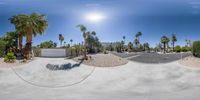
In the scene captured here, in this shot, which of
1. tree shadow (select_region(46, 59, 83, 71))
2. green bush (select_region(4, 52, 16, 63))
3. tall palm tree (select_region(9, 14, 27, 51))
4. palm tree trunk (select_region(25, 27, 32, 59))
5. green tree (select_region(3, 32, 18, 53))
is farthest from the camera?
green tree (select_region(3, 32, 18, 53))

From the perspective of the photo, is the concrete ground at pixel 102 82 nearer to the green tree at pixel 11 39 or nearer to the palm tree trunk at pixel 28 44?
the palm tree trunk at pixel 28 44

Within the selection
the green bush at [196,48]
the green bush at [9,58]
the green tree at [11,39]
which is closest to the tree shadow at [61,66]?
the green bush at [9,58]

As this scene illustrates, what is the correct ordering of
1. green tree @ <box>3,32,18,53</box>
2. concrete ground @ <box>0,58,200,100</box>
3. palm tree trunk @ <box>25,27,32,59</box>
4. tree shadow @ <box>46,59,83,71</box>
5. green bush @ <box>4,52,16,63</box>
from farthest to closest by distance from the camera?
green tree @ <box>3,32,18,53</box>
palm tree trunk @ <box>25,27,32,59</box>
green bush @ <box>4,52,16,63</box>
tree shadow @ <box>46,59,83,71</box>
concrete ground @ <box>0,58,200,100</box>

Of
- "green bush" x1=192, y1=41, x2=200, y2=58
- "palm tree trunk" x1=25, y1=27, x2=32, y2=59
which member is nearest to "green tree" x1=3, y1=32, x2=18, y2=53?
"palm tree trunk" x1=25, y1=27, x2=32, y2=59

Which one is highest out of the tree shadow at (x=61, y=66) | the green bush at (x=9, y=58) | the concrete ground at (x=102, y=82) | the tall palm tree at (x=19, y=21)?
the tall palm tree at (x=19, y=21)

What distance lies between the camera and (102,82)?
16688 mm

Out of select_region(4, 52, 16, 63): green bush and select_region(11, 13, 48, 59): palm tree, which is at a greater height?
select_region(11, 13, 48, 59): palm tree

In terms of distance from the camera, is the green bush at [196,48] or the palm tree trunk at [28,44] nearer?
the palm tree trunk at [28,44]

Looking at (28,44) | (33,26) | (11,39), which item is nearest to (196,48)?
(33,26)

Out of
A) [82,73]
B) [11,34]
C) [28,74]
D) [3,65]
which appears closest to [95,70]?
[82,73]

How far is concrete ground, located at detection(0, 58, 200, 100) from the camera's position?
12891mm

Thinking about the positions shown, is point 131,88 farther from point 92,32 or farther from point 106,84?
point 92,32

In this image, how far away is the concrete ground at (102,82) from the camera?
12.9m

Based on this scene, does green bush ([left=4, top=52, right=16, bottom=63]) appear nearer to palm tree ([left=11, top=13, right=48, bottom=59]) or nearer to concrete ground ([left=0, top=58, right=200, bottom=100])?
palm tree ([left=11, top=13, right=48, bottom=59])
